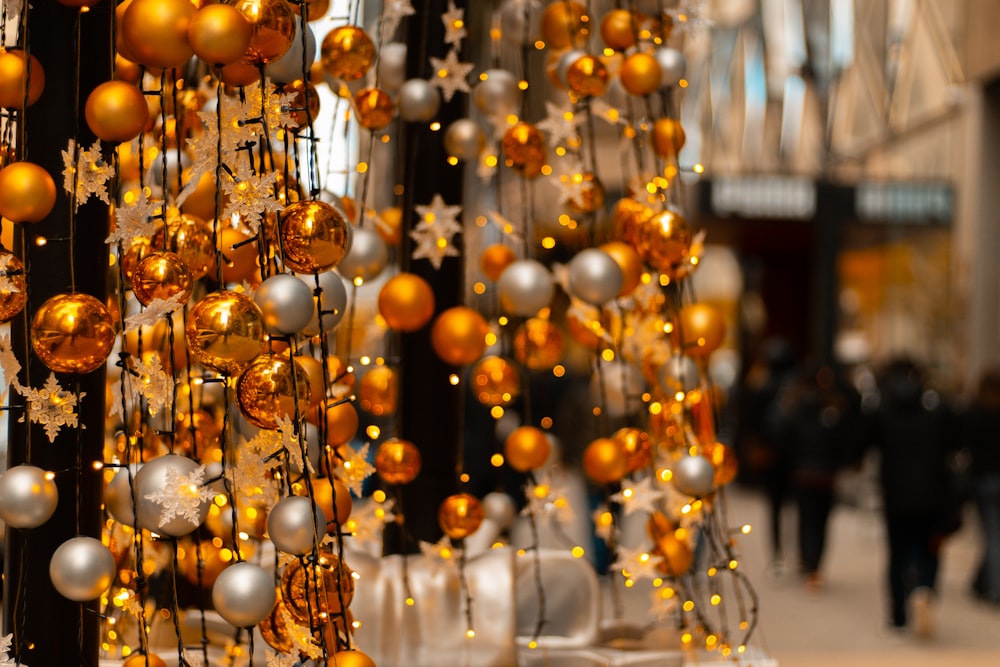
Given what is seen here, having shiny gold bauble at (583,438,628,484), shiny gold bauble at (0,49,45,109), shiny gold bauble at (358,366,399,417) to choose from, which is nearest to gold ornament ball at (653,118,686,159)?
shiny gold bauble at (583,438,628,484)

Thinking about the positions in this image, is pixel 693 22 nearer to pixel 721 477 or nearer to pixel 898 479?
pixel 721 477

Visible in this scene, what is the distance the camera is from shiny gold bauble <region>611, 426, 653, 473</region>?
1858mm

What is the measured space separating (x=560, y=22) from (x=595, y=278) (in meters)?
0.53

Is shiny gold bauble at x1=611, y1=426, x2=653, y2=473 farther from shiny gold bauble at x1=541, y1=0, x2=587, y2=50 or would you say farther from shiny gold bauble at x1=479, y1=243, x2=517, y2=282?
shiny gold bauble at x1=541, y1=0, x2=587, y2=50

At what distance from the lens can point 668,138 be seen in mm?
1890

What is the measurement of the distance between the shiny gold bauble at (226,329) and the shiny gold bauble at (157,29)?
0.26m

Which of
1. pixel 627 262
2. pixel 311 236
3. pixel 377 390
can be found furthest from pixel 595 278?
pixel 311 236

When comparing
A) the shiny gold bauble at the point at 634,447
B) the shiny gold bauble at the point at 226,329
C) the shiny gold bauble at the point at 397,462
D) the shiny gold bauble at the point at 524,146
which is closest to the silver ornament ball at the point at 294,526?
the shiny gold bauble at the point at 226,329

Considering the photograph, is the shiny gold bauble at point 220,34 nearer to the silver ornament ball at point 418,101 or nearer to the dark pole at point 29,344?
the dark pole at point 29,344

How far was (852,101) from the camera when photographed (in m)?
14.2

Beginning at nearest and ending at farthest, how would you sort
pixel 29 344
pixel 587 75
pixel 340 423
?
1. pixel 29 344
2. pixel 340 423
3. pixel 587 75

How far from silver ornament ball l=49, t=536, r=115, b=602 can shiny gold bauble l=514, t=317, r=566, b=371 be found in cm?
91

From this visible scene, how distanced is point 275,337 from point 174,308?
119 mm

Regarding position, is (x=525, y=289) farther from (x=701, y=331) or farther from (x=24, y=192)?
(x=24, y=192)
